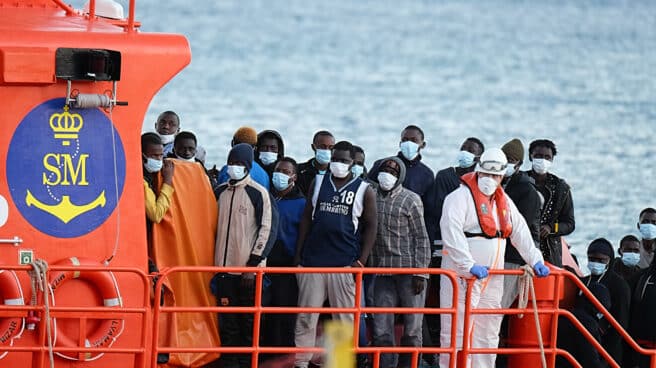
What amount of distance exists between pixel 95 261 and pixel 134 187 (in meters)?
0.59

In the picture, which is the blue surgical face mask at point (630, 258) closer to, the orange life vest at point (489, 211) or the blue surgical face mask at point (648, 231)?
the blue surgical face mask at point (648, 231)

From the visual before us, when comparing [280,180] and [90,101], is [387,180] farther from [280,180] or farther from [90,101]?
[90,101]

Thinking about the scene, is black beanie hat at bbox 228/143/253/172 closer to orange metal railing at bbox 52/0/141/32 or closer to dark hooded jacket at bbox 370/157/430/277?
dark hooded jacket at bbox 370/157/430/277

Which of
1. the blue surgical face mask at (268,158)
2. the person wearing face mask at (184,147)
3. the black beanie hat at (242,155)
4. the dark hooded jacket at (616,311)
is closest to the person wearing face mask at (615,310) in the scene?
the dark hooded jacket at (616,311)

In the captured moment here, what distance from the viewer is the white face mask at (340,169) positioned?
1188 cm

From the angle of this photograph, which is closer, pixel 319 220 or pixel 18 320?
pixel 18 320

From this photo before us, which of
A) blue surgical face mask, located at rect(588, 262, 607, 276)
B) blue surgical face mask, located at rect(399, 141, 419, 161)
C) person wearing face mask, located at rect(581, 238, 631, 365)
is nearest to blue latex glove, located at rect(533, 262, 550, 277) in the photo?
person wearing face mask, located at rect(581, 238, 631, 365)

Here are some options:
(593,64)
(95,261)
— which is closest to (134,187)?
(95,261)

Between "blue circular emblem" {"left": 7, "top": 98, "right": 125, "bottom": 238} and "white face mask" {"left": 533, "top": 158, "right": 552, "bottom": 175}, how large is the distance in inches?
187

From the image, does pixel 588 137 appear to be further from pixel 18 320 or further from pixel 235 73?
pixel 18 320

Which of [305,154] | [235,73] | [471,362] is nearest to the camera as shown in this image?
[471,362]

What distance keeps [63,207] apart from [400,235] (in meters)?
3.43

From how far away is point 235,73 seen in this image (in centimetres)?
6681

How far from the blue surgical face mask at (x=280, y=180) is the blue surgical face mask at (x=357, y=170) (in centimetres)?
58
